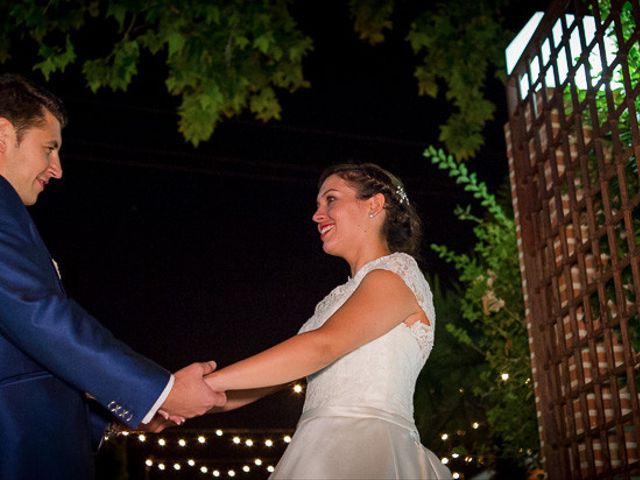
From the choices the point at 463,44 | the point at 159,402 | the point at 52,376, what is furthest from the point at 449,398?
the point at 52,376

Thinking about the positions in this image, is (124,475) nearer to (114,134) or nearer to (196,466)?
(196,466)

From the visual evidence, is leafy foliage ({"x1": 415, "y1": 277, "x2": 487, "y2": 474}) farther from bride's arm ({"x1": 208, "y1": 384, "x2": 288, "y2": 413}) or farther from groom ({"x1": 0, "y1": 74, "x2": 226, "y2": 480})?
groom ({"x1": 0, "y1": 74, "x2": 226, "y2": 480})

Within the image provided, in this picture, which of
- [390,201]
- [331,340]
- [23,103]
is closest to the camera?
[331,340]

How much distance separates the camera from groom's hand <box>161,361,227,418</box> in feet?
8.91

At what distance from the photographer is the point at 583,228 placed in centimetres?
447

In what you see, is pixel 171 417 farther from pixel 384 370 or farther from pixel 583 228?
pixel 583 228

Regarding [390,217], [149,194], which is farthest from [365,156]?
[390,217]

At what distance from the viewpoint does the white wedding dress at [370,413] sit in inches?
100.0

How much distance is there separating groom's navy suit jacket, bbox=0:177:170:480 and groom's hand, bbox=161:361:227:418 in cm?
9

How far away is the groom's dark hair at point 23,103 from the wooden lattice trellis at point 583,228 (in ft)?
7.08

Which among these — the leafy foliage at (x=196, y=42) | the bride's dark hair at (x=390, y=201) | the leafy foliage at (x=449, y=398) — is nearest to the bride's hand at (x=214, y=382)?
the bride's dark hair at (x=390, y=201)

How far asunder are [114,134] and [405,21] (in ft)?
12.3

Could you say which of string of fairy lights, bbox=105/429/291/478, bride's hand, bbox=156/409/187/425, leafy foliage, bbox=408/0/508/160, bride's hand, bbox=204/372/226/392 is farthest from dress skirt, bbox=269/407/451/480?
string of fairy lights, bbox=105/429/291/478

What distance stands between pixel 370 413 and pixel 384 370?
5.8 inches
